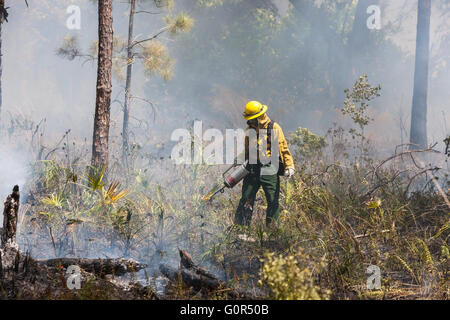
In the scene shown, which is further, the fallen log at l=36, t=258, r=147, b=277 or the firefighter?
the firefighter

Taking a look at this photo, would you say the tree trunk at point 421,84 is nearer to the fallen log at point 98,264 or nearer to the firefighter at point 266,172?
the firefighter at point 266,172

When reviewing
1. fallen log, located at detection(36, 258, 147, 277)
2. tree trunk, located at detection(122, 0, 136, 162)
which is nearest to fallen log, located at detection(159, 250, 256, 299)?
fallen log, located at detection(36, 258, 147, 277)

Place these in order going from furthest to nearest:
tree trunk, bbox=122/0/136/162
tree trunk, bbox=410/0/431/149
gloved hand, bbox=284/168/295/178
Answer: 1. tree trunk, bbox=410/0/431/149
2. tree trunk, bbox=122/0/136/162
3. gloved hand, bbox=284/168/295/178

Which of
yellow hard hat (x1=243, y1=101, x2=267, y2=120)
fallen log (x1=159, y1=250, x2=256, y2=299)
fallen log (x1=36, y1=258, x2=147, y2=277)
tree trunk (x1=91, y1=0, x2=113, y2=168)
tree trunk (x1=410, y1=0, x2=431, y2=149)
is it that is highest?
tree trunk (x1=410, y1=0, x2=431, y2=149)

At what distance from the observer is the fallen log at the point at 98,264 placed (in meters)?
4.33

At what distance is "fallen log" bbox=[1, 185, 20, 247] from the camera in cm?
382

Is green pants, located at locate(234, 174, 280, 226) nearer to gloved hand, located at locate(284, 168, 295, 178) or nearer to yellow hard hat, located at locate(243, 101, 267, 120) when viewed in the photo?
→ gloved hand, located at locate(284, 168, 295, 178)

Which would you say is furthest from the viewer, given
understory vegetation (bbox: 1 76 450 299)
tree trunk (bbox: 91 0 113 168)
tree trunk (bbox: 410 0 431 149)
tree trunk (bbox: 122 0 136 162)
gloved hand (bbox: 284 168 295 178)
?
tree trunk (bbox: 410 0 431 149)

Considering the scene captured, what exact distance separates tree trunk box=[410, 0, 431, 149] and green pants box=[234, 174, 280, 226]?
719 centimetres

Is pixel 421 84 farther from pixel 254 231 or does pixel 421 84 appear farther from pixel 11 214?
pixel 11 214

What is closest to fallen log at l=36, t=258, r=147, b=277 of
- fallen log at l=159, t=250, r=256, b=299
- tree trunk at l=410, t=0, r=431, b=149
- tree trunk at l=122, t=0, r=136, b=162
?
fallen log at l=159, t=250, r=256, b=299

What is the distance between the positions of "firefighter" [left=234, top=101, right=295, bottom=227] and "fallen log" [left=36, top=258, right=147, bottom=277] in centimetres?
159

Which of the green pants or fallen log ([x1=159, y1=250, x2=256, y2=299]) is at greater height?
the green pants
